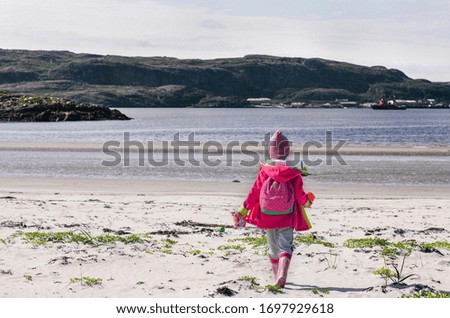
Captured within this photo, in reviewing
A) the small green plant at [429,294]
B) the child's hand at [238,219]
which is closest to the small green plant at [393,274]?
the small green plant at [429,294]

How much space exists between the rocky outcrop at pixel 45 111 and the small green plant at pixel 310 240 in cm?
9702

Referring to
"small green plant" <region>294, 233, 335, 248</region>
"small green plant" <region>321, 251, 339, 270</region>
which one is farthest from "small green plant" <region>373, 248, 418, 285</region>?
"small green plant" <region>294, 233, 335, 248</region>

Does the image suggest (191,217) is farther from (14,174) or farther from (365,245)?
(14,174)

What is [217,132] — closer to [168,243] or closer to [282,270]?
[168,243]

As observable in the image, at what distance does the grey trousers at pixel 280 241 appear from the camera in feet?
26.9

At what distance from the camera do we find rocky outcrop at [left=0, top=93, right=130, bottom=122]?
4100 inches

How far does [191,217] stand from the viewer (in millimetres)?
14406

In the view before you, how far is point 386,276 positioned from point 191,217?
21.7 feet

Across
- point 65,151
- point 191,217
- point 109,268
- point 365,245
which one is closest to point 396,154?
point 65,151

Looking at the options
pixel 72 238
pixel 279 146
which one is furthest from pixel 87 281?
pixel 279 146

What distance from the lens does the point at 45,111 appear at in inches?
4176

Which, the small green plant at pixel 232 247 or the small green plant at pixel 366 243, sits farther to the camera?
the small green plant at pixel 366 243

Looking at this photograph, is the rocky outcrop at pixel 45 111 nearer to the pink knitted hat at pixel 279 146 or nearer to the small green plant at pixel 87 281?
the small green plant at pixel 87 281

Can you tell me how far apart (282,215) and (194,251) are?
8.18 feet
